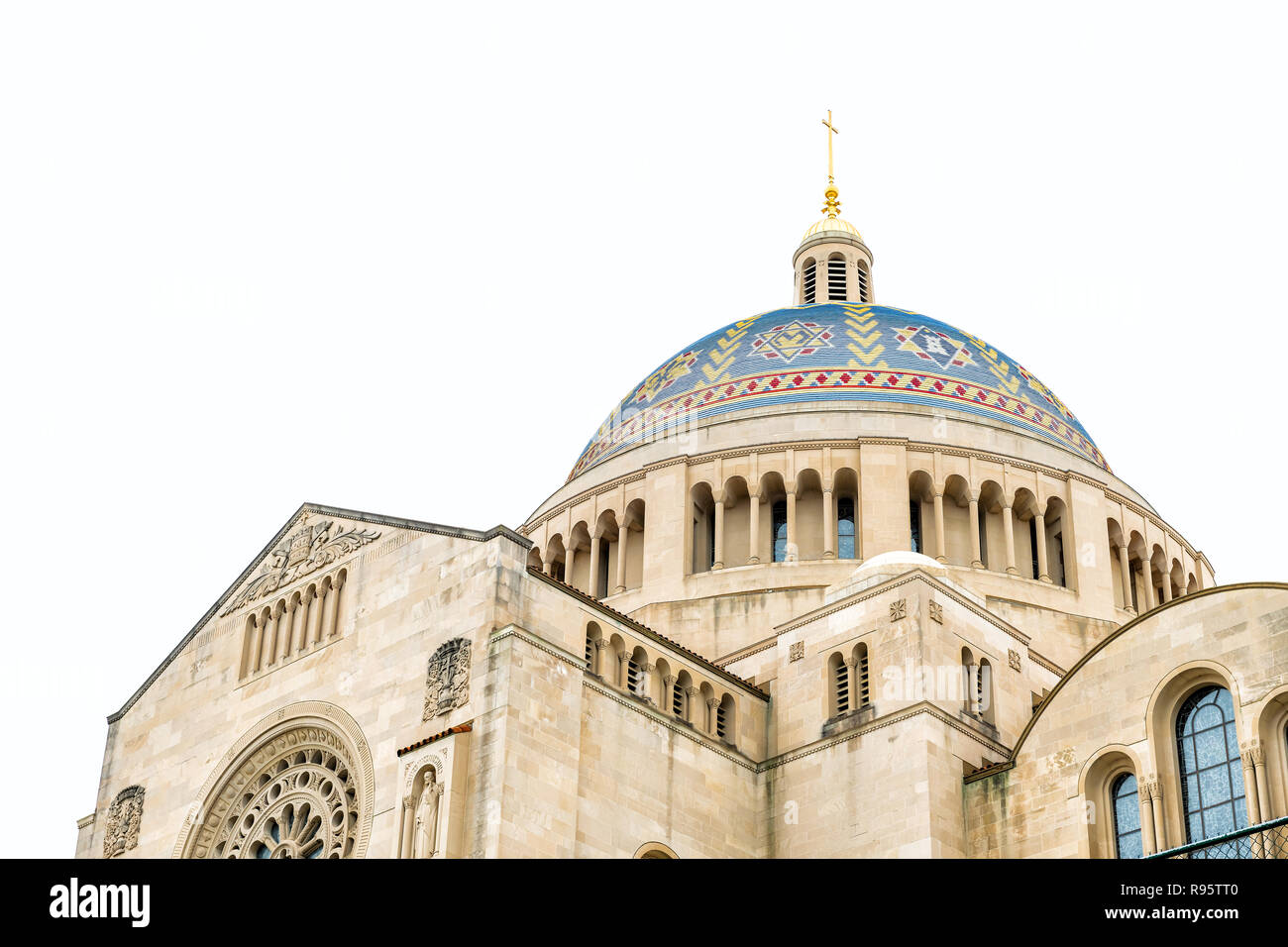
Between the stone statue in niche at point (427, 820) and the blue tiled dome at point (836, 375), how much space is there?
16.8 meters

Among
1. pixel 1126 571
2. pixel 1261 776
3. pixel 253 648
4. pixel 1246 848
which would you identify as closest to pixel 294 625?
pixel 253 648

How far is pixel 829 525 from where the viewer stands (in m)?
39.2

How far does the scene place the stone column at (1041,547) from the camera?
129ft

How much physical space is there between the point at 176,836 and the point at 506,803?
8244mm

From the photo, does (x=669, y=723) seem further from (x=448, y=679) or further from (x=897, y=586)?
(x=897, y=586)

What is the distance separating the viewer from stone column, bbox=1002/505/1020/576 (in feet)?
129

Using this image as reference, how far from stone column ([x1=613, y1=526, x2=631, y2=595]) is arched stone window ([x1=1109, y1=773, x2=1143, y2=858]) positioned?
1457cm

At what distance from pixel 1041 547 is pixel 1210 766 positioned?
13.6 m

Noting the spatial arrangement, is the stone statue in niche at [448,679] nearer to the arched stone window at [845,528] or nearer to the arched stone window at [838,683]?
the arched stone window at [838,683]

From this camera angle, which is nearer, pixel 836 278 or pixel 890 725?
pixel 890 725

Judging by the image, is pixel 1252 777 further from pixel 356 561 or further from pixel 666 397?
pixel 666 397

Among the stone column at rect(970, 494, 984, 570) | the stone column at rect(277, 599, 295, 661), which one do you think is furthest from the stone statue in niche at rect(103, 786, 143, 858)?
the stone column at rect(970, 494, 984, 570)

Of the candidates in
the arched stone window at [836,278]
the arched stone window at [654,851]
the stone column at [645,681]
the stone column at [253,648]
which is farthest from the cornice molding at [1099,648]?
the arched stone window at [836,278]

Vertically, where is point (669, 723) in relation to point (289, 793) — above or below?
above
